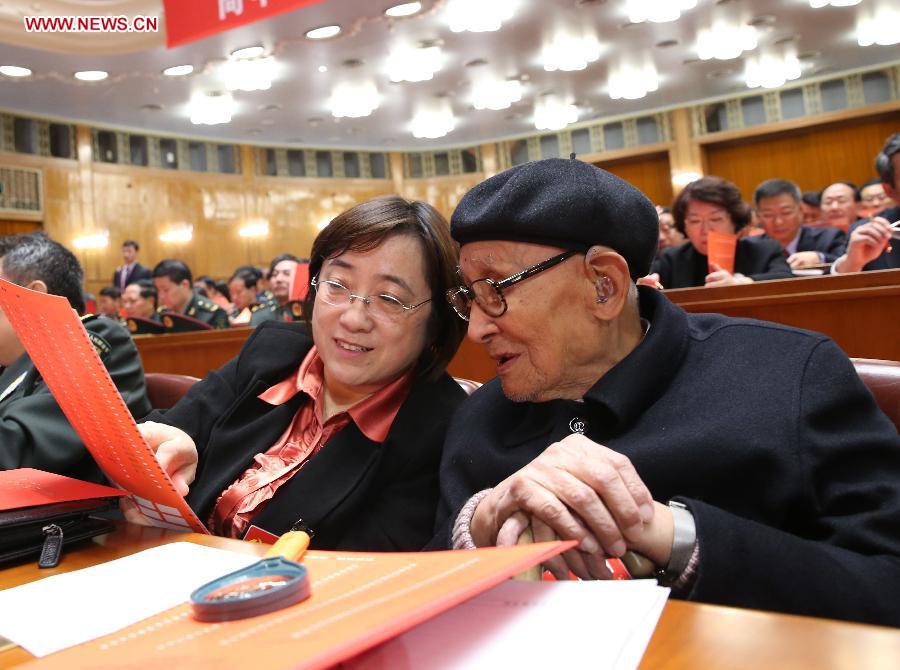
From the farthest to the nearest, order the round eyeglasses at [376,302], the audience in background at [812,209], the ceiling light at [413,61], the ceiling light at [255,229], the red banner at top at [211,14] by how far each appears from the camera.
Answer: the ceiling light at [255,229] < the ceiling light at [413,61] < the audience in background at [812,209] < the red banner at top at [211,14] < the round eyeglasses at [376,302]

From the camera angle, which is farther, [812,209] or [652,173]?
[652,173]

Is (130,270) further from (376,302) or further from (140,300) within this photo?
(376,302)

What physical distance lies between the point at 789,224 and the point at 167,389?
15.2ft

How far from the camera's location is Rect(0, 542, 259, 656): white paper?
695 mm

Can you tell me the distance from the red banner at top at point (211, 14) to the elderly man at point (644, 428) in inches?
103

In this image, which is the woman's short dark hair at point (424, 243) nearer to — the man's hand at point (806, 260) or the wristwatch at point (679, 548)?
the wristwatch at point (679, 548)

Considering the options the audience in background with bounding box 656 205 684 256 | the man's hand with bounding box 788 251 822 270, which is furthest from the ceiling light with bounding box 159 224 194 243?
the man's hand with bounding box 788 251 822 270

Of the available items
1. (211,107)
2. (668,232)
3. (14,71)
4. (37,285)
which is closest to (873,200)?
(668,232)

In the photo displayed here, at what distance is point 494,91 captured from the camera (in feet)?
37.5

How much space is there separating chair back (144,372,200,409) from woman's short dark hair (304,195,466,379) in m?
0.76

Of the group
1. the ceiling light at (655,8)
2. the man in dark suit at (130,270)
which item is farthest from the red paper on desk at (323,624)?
the man in dark suit at (130,270)

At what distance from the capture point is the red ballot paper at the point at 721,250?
148 inches

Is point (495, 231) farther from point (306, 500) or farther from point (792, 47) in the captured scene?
point (792, 47)

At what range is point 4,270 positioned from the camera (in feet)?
6.86
